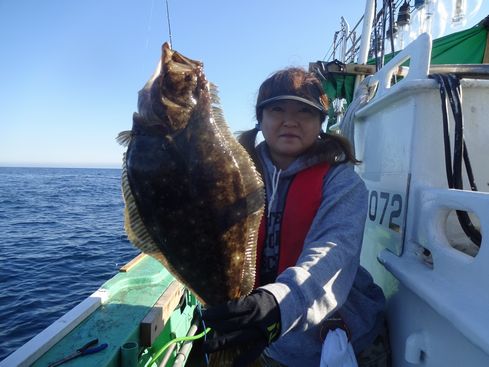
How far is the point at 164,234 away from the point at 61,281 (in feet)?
39.7

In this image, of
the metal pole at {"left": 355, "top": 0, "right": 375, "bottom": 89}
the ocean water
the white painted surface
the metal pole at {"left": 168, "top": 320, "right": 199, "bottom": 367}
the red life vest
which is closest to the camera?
the white painted surface

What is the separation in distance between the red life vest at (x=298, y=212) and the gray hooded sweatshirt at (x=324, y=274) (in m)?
0.05

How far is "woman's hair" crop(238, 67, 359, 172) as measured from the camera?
7.57 feet

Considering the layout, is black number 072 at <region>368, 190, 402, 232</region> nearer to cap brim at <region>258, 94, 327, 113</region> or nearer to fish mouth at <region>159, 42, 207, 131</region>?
cap brim at <region>258, 94, 327, 113</region>

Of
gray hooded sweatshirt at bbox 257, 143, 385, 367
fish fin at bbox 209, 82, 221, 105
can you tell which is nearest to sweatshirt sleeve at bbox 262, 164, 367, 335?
gray hooded sweatshirt at bbox 257, 143, 385, 367

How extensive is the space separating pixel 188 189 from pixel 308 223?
0.79 m

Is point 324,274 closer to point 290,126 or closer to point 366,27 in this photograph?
point 290,126

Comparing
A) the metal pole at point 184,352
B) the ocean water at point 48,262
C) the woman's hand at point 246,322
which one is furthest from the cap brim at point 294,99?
the ocean water at point 48,262

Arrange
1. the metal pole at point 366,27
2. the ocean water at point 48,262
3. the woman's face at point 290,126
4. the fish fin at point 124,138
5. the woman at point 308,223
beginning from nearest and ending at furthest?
the woman at point 308,223, the fish fin at point 124,138, the woman's face at point 290,126, the metal pole at point 366,27, the ocean water at point 48,262

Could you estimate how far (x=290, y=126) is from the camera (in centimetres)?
238

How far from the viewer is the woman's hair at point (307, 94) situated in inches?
90.8

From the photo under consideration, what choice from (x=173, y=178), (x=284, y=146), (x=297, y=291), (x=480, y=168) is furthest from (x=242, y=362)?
(x=480, y=168)

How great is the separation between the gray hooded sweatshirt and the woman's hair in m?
0.08

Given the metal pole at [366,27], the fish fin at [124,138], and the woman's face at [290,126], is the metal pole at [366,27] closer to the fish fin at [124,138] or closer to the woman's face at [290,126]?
the woman's face at [290,126]
